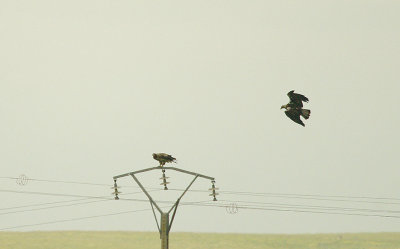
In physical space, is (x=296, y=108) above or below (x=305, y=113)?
above

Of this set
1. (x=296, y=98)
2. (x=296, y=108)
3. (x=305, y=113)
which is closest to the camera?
(x=305, y=113)

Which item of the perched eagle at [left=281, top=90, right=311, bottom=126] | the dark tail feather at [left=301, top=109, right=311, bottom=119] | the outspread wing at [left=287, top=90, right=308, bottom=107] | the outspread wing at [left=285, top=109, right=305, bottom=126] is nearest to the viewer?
the outspread wing at [left=285, top=109, right=305, bottom=126]

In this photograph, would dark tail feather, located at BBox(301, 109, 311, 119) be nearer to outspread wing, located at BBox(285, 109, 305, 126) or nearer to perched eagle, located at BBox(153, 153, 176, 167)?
outspread wing, located at BBox(285, 109, 305, 126)

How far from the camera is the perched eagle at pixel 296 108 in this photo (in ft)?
116

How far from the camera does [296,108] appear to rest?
3622 centimetres

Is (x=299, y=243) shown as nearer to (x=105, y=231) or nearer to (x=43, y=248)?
(x=105, y=231)

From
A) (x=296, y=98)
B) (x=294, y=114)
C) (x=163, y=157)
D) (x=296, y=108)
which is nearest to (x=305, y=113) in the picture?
(x=294, y=114)

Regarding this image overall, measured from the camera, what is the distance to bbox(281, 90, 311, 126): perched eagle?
116 ft

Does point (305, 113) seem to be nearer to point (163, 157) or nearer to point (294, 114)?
point (294, 114)

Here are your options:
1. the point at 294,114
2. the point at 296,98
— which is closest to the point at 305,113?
the point at 294,114

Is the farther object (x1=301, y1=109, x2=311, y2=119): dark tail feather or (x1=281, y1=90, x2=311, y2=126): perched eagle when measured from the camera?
(x1=281, y1=90, x2=311, y2=126): perched eagle

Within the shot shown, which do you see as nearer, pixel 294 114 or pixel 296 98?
pixel 294 114

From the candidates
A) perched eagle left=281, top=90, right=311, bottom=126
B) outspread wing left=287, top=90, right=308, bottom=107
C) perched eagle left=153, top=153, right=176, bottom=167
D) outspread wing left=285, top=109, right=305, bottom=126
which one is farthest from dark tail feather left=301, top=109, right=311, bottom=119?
perched eagle left=153, top=153, right=176, bottom=167

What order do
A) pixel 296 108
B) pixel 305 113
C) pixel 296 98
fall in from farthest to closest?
pixel 296 98 < pixel 296 108 < pixel 305 113
